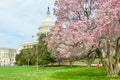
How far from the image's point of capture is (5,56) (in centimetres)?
19738

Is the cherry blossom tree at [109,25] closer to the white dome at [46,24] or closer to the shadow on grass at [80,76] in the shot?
the shadow on grass at [80,76]

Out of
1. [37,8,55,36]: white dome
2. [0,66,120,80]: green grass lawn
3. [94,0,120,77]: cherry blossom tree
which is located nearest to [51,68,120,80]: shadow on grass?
[0,66,120,80]: green grass lawn

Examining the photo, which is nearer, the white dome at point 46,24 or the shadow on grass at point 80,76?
the shadow on grass at point 80,76

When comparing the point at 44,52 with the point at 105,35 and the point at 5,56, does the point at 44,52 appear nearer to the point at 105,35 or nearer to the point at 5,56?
the point at 105,35

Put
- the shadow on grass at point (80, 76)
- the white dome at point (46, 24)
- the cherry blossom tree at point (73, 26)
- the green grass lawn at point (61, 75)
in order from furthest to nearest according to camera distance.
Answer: the white dome at point (46, 24), the cherry blossom tree at point (73, 26), the green grass lawn at point (61, 75), the shadow on grass at point (80, 76)

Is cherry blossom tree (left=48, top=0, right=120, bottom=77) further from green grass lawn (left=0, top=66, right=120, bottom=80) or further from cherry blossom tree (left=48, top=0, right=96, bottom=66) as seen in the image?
green grass lawn (left=0, top=66, right=120, bottom=80)

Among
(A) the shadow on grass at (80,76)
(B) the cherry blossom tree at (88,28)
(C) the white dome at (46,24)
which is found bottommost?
→ (A) the shadow on grass at (80,76)

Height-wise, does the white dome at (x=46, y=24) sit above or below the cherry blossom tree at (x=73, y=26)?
above

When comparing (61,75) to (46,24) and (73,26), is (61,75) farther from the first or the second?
(46,24)

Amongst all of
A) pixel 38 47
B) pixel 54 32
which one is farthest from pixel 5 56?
pixel 54 32

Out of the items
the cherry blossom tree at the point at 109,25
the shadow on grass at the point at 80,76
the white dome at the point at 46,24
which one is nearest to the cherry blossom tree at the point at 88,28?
the cherry blossom tree at the point at 109,25

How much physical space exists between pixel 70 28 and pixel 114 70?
6211 mm

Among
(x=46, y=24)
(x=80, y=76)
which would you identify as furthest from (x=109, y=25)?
(x=46, y=24)

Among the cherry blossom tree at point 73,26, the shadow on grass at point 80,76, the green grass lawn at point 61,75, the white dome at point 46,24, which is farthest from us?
the white dome at point 46,24
